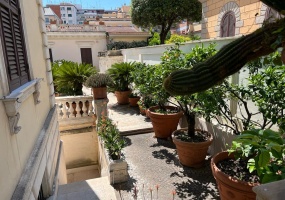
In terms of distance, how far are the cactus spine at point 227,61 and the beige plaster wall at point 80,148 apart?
477 centimetres

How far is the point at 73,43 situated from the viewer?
19.2 metres

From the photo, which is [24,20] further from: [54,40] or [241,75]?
[54,40]

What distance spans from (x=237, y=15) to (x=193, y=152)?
6.26m

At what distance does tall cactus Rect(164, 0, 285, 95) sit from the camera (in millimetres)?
1445

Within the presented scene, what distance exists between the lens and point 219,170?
2.44m

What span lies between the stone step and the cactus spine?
2.25m

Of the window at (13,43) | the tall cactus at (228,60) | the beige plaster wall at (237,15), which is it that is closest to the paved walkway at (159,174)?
the tall cactus at (228,60)

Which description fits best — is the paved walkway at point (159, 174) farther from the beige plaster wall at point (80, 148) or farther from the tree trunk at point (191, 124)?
the beige plaster wall at point (80, 148)

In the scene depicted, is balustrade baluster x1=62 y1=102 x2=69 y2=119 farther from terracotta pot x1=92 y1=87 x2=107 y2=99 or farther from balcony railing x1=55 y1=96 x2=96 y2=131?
terracotta pot x1=92 y1=87 x2=107 y2=99

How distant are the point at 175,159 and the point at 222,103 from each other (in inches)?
65.8

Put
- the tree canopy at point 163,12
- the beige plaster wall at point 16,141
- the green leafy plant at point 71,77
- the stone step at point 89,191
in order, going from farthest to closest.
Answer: the tree canopy at point 163,12
the green leafy plant at point 71,77
the stone step at point 89,191
the beige plaster wall at point 16,141

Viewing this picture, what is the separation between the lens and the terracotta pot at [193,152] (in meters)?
3.48

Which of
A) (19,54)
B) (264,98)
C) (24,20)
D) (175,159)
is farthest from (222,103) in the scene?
(24,20)

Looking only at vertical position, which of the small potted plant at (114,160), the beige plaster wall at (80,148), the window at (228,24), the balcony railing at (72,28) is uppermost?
the balcony railing at (72,28)
